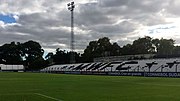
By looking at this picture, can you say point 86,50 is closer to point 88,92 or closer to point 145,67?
point 145,67

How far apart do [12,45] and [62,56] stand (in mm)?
31338

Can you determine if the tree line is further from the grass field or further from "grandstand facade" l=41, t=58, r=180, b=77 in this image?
the grass field

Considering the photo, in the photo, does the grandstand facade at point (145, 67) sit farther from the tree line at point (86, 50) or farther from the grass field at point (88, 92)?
the tree line at point (86, 50)

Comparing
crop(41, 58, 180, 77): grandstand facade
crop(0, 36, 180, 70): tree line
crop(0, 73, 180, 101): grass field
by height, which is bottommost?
crop(0, 73, 180, 101): grass field

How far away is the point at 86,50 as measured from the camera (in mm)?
158000

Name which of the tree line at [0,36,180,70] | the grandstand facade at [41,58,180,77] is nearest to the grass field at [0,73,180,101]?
the grandstand facade at [41,58,180,77]

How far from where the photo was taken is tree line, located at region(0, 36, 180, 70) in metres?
148

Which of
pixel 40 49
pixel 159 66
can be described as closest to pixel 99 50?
pixel 40 49

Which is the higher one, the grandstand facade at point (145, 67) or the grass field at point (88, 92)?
the grandstand facade at point (145, 67)

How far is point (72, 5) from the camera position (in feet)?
323

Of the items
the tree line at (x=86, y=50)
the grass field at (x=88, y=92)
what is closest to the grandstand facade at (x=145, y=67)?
the grass field at (x=88, y=92)

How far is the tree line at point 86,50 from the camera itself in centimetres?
14775

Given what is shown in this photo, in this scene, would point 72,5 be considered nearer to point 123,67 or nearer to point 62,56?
point 123,67

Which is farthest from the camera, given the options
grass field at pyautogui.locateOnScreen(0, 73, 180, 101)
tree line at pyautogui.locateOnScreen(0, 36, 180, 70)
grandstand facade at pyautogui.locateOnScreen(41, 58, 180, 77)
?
tree line at pyautogui.locateOnScreen(0, 36, 180, 70)
